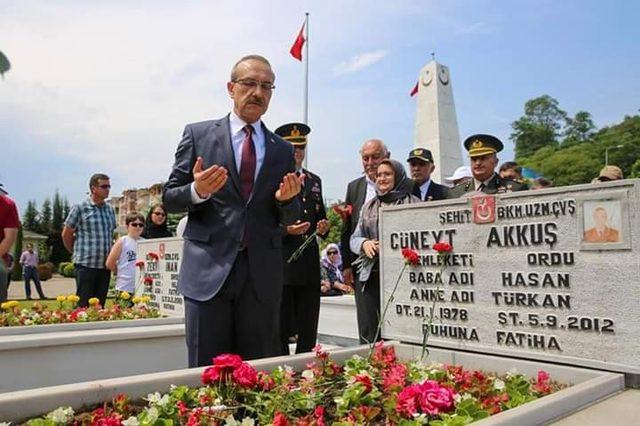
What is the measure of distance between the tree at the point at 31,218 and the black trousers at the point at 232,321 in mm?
54231

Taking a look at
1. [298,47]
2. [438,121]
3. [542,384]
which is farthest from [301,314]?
[298,47]

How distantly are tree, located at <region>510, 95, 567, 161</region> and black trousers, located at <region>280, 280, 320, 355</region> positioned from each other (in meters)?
64.8

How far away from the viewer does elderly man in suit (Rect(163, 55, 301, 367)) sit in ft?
8.11

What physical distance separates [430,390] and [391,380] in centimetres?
37

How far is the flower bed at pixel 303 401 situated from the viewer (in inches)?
71.5

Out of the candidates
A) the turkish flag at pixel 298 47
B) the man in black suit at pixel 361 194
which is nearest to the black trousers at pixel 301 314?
the man in black suit at pixel 361 194

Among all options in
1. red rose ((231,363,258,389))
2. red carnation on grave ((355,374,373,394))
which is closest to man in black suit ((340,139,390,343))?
red carnation on grave ((355,374,373,394))

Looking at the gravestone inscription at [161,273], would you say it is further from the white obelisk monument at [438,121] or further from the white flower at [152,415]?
the white obelisk monument at [438,121]

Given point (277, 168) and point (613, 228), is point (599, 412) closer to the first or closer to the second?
point (613, 228)

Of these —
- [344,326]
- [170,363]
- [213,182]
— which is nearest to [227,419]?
[213,182]

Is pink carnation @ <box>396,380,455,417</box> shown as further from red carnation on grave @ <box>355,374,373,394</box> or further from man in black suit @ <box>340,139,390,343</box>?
man in black suit @ <box>340,139,390,343</box>

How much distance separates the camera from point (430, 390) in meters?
1.94

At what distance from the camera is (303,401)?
2031 mm

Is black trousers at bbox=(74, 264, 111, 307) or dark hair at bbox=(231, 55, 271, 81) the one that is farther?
black trousers at bbox=(74, 264, 111, 307)
